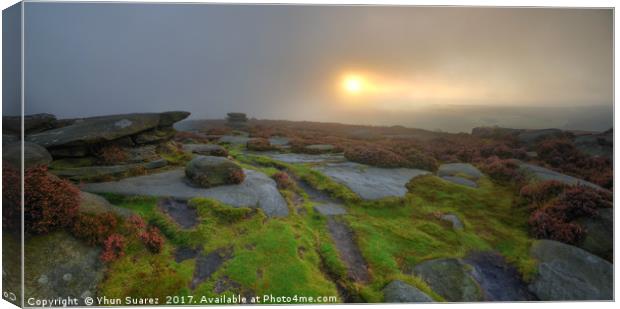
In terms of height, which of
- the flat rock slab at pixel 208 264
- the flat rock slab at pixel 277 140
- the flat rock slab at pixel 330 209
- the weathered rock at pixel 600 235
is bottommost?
the flat rock slab at pixel 208 264

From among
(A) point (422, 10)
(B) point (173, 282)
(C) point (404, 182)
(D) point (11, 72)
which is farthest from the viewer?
(C) point (404, 182)

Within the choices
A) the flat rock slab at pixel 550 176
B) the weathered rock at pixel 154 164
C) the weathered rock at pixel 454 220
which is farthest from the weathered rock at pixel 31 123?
the flat rock slab at pixel 550 176

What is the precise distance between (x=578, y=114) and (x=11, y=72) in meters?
15.7

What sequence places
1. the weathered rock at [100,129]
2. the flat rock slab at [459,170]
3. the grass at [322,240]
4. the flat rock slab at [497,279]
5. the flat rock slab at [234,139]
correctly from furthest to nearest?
the flat rock slab at [459,170], the flat rock slab at [234,139], the weathered rock at [100,129], the flat rock slab at [497,279], the grass at [322,240]

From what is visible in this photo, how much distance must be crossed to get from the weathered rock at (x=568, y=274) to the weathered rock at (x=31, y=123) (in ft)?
44.1

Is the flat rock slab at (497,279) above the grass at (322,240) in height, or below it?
below

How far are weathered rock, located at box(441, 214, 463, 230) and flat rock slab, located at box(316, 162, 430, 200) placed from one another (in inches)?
50.7

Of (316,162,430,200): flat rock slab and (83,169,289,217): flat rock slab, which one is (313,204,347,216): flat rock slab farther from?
(83,169,289,217): flat rock slab

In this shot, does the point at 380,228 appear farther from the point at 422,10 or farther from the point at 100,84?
the point at 100,84

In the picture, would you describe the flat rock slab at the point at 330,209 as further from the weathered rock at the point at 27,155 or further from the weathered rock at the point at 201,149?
the weathered rock at the point at 27,155

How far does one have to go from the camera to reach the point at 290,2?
8781mm

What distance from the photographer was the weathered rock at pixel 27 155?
8.05 m

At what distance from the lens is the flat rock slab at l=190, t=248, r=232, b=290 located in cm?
780

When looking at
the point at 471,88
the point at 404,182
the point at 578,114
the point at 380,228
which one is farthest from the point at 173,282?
the point at 578,114
